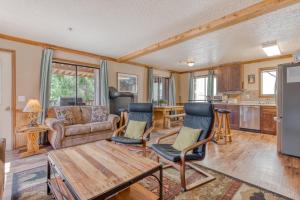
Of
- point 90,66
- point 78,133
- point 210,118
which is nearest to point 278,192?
point 210,118

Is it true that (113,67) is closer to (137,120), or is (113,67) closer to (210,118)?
(137,120)

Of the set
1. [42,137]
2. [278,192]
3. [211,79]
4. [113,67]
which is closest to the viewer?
[278,192]

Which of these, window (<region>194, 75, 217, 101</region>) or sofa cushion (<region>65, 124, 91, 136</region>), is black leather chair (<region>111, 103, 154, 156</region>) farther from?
window (<region>194, 75, 217, 101</region>)

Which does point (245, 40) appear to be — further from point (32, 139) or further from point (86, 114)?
point (32, 139)

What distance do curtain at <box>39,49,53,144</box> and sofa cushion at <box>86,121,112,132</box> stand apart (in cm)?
113

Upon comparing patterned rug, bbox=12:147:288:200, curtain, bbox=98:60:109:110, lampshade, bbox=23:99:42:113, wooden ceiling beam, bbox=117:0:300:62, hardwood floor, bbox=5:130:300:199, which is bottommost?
patterned rug, bbox=12:147:288:200

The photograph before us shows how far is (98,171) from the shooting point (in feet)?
4.96

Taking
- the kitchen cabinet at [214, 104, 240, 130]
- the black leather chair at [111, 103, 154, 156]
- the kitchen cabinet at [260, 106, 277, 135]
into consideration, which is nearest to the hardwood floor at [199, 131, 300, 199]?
the kitchen cabinet at [260, 106, 277, 135]

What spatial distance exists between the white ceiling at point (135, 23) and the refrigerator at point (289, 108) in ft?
2.81

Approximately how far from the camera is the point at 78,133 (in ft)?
11.5

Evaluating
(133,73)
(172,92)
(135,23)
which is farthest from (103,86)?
(172,92)

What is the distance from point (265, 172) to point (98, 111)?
3.76 meters

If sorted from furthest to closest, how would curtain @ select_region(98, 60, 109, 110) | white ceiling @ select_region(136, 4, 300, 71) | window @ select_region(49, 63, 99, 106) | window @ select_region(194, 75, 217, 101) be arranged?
window @ select_region(194, 75, 217, 101)
curtain @ select_region(98, 60, 109, 110)
window @ select_region(49, 63, 99, 106)
white ceiling @ select_region(136, 4, 300, 71)

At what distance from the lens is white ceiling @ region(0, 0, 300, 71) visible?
2.31m
